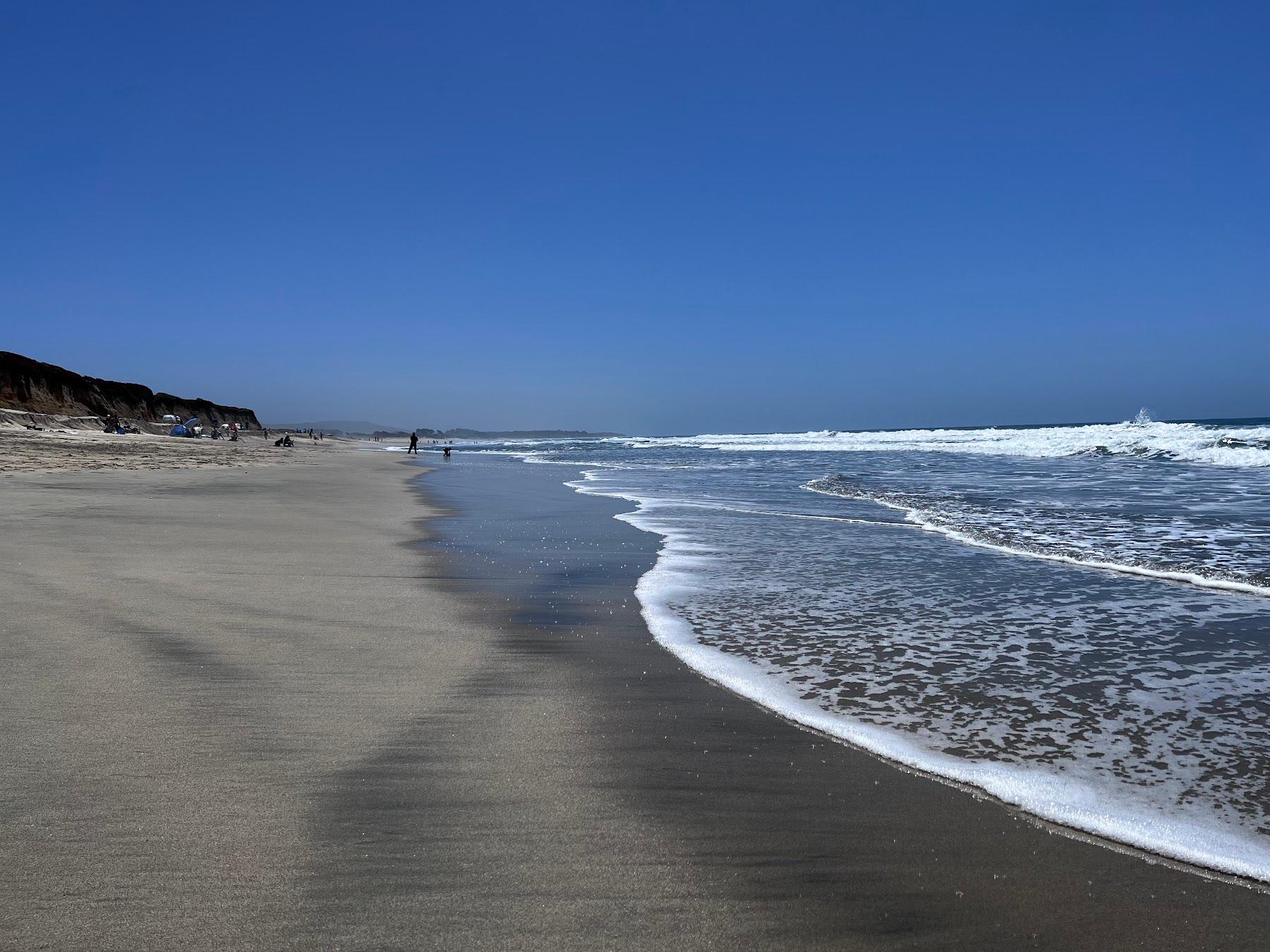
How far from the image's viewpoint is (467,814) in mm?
2516

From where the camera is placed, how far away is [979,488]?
16.8 metres

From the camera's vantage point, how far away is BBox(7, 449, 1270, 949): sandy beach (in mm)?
1984

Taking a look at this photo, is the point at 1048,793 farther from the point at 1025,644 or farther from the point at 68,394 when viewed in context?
the point at 68,394

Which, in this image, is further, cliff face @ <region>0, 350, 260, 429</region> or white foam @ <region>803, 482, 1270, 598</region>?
cliff face @ <region>0, 350, 260, 429</region>

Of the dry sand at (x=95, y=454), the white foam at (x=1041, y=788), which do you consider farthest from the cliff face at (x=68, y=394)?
the white foam at (x=1041, y=788)

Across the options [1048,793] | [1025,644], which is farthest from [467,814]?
[1025,644]

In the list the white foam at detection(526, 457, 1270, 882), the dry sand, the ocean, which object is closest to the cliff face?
the dry sand

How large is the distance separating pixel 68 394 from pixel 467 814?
240 ft

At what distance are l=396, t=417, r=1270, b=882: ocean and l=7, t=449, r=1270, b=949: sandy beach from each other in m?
0.32

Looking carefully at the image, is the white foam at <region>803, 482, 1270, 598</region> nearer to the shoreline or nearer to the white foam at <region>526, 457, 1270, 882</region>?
the white foam at <region>526, 457, 1270, 882</region>

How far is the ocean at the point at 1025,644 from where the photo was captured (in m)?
2.85

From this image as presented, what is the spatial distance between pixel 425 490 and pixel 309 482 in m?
3.01

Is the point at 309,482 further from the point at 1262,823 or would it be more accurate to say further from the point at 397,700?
the point at 1262,823

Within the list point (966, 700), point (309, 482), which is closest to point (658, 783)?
point (966, 700)
